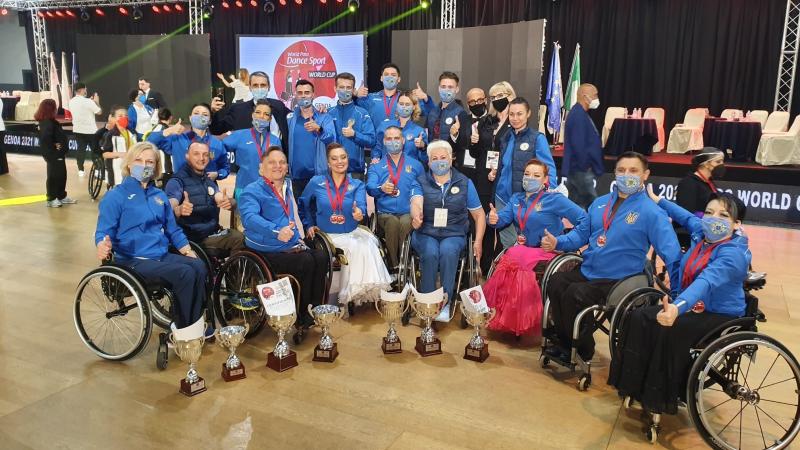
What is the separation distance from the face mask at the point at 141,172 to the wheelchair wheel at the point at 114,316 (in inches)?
19.4

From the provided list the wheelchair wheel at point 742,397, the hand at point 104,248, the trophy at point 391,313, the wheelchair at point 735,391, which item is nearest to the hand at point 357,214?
the trophy at point 391,313

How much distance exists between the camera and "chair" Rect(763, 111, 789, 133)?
7.55 metres

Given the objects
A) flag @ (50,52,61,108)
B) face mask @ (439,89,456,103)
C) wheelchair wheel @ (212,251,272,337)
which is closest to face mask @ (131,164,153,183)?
wheelchair wheel @ (212,251,272,337)

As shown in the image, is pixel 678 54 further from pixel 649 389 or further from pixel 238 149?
pixel 649 389

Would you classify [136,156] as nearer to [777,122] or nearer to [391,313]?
[391,313]

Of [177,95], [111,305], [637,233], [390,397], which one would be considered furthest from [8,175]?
[637,233]

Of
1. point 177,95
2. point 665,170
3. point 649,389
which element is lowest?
point 649,389

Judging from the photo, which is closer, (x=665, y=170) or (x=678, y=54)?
(x=665, y=170)

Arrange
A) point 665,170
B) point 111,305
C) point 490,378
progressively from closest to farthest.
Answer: point 490,378, point 111,305, point 665,170

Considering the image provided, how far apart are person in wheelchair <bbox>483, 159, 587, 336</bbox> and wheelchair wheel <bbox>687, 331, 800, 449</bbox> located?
95 centimetres

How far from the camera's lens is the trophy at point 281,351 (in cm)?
310

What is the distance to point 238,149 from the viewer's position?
4.32 m

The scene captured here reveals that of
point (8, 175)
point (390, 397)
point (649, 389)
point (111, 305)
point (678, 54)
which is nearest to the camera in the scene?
point (649, 389)

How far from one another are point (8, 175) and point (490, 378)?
8.95 meters
